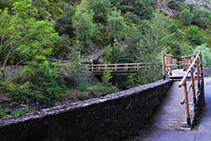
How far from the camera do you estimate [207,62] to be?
39.1 metres

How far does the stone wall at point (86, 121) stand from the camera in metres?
1.88

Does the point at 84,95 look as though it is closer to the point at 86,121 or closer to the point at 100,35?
the point at 86,121

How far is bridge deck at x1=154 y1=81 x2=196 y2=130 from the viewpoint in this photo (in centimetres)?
432

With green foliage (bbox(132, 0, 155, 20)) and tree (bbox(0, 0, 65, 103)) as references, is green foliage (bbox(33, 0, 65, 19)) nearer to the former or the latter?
tree (bbox(0, 0, 65, 103))

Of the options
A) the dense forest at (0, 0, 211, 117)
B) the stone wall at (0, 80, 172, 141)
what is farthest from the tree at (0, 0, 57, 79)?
the stone wall at (0, 80, 172, 141)

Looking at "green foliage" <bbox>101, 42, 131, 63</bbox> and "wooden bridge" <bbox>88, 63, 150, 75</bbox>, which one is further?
"green foliage" <bbox>101, 42, 131, 63</bbox>

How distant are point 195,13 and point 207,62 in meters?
71.1

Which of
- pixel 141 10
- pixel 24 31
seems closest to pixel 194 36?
pixel 141 10

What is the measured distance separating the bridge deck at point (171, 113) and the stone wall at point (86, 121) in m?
0.39

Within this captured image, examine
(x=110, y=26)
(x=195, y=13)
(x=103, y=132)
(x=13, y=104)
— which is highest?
(x=195, y=13)

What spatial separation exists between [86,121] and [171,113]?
10.0 feet

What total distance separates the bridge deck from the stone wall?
39 centimetres

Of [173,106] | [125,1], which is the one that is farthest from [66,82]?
[125,1]

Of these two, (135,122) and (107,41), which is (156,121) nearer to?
(135,122)
